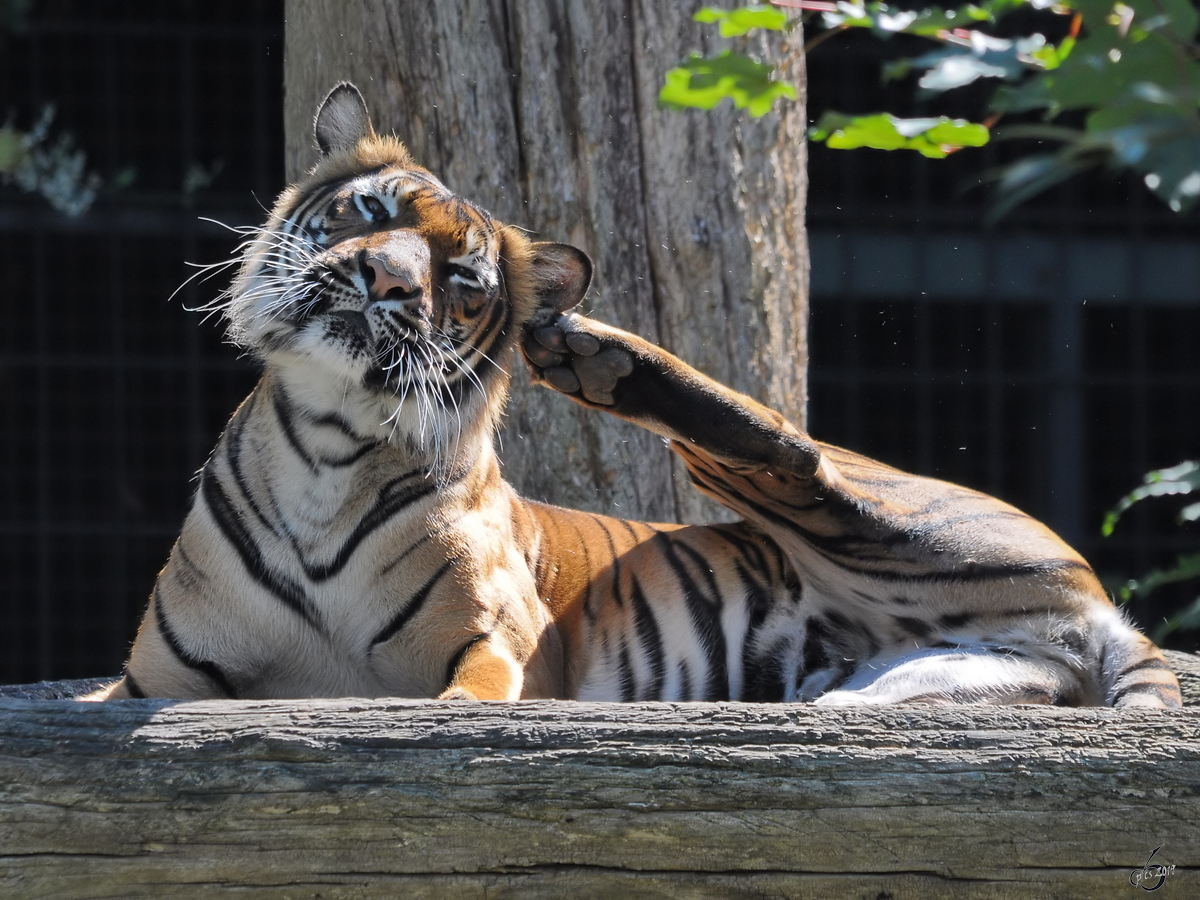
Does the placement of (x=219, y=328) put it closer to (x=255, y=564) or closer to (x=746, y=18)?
(x=255, y=564)

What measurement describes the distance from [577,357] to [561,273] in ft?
1.03

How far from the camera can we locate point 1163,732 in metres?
1.58

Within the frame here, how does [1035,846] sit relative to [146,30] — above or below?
below

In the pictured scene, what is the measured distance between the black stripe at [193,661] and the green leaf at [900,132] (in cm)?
136

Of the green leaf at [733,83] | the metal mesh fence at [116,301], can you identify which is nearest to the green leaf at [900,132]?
the green leaf at [733,83]

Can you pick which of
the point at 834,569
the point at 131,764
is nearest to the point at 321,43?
the point at 834,569

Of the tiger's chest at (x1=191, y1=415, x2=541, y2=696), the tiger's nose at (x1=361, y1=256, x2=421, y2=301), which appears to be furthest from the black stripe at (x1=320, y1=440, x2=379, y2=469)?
the tiger's nose at (x1=361, y1=256, x2=421, y2=301)

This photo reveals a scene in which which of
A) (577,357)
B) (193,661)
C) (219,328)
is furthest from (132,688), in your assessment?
→ (219,328)

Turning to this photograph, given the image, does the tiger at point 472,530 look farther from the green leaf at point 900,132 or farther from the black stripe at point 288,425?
the green leaf at point 900,132

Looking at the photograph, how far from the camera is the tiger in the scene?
6.65 feet

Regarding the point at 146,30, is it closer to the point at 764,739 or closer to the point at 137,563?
the point at 137,563

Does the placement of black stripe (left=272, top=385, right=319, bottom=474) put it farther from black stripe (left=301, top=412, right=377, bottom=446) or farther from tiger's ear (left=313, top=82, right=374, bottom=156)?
tiger's ear (left=313, top=82, right=374, bottom=156)

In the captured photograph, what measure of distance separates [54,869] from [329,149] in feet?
4.27

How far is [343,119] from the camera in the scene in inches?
94.3
